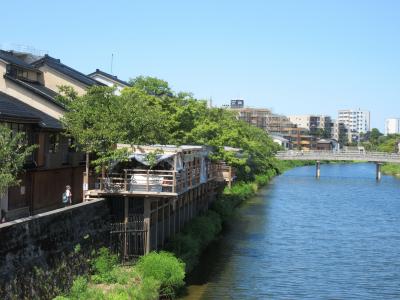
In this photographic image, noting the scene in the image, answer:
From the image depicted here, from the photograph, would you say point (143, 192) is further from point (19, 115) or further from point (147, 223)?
point (19, 115)

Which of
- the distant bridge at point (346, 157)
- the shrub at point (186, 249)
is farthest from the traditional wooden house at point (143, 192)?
the distant bridge at point (346, 157)

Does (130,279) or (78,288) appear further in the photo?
(130,279)

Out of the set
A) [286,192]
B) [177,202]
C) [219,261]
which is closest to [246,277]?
[219,261]

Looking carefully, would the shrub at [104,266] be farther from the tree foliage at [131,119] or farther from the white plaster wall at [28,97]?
the white plaster wall at [28,97]

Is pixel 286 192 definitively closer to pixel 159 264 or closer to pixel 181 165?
pixel 181 165

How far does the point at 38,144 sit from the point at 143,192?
25.1 ft

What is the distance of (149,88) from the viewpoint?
43062mm

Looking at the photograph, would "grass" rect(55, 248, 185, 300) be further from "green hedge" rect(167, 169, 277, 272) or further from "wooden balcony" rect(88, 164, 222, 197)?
"green hedge" rect(167, 169, 277, 272)

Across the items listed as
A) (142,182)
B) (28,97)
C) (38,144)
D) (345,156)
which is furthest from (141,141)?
(345,156)

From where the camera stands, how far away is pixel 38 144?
97.2ft

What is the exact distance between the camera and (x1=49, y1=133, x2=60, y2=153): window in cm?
3212

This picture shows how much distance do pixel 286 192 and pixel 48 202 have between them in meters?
47.2

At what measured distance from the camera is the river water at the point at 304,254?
27594mm

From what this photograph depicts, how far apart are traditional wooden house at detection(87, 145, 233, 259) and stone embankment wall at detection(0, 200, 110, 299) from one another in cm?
170
